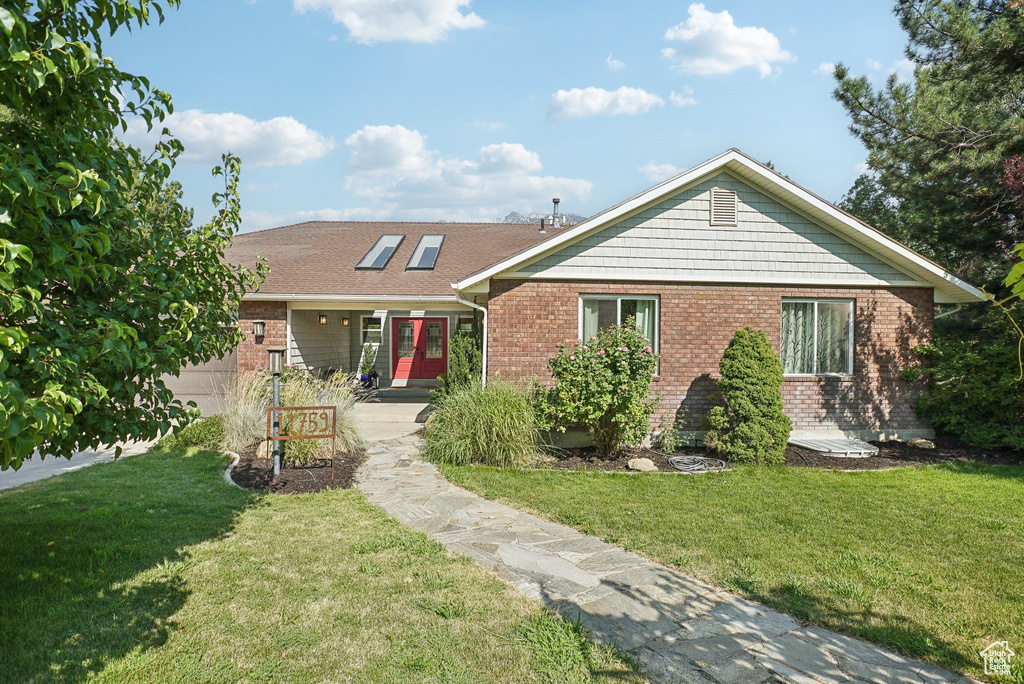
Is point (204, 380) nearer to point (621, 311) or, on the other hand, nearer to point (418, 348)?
point (418, 348)

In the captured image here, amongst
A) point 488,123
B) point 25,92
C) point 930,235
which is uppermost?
point 488,123

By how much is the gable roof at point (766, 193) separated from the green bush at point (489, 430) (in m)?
1.98

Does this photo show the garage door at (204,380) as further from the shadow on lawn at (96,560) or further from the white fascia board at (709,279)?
the white fascia board at (709,279)

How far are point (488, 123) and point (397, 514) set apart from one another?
32.2ft

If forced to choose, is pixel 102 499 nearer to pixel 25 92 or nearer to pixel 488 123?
pixel 25 92

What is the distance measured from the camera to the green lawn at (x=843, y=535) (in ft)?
12.8

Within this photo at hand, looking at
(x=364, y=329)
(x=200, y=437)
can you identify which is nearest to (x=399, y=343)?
(x=364, y=329)

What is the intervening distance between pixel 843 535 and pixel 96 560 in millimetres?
6607

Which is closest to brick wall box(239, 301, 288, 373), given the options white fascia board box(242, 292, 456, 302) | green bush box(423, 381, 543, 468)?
white fascia board box(242, 292, 456, 302)

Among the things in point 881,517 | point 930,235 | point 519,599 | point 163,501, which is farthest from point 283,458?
point 930,235

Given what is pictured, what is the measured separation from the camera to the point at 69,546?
4.84 metres

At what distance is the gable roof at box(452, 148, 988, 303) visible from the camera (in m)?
9.12

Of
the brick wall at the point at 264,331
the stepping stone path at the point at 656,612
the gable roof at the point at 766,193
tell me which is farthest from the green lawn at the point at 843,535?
the brick wall at the point at 264,331

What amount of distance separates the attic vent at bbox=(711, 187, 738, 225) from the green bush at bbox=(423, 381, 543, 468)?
4.46m
